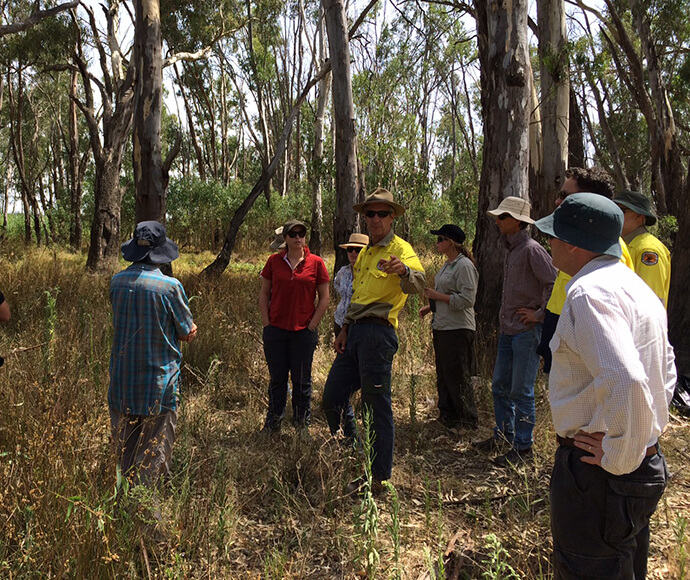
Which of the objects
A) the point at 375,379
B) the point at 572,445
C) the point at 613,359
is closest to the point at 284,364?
the point at 375,379

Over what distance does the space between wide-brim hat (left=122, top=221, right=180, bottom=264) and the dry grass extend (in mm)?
882

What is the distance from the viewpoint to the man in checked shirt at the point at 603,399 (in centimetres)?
161

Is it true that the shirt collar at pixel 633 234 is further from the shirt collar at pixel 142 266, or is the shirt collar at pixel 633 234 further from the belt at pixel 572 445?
the shirt collar at pixel 142 266

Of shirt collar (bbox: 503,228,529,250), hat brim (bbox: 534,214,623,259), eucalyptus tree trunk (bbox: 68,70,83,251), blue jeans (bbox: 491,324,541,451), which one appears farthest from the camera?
eucalyptus tree trunk (bbox: 68,70,83,251)

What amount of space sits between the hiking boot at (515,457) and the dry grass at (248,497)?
0.09 meters

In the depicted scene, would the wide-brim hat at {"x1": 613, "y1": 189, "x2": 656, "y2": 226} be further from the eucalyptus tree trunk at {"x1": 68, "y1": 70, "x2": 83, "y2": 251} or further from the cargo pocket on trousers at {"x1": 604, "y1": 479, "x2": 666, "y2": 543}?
the eucalyptus tree trunk at {"x1": 68, "y1": 70, "x2": 83, "y2": 251}

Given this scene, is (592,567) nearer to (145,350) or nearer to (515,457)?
(515,457)

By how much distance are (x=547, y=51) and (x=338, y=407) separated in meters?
7.14

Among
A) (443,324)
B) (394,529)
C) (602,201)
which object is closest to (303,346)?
(443,324)

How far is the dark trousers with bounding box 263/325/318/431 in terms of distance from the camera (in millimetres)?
4504

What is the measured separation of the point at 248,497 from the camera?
3480 millimetres

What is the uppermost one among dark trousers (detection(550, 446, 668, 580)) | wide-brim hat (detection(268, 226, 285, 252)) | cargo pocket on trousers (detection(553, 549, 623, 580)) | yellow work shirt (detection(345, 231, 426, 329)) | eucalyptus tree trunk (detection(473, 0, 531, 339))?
eucalyptus tree trunk (detection(473, 0, 531, 339))

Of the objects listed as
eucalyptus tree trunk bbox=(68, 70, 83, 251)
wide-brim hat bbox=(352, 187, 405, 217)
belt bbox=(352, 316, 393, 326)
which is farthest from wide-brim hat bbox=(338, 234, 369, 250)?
eucalyptus tree trunk bbox=(68, 70, 83, 251)

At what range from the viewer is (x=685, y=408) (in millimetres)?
5086
